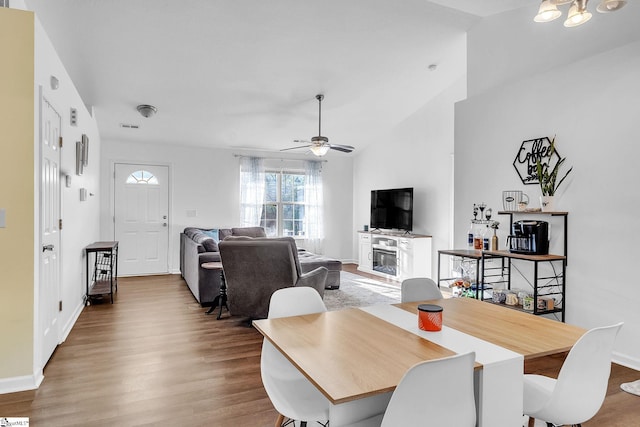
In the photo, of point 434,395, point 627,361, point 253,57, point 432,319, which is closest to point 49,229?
point 253,57

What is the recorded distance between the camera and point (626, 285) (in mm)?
2951

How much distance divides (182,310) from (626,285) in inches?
169

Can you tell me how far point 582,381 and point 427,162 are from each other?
5154 millimetres

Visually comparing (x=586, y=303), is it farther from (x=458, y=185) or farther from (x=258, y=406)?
(x=258, y=406)

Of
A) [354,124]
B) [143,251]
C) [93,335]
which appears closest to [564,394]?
[93,335]

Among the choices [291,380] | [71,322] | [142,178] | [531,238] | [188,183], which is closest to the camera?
[291,380]

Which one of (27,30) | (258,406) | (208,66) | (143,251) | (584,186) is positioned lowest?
(258,406)

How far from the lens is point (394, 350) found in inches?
58.8

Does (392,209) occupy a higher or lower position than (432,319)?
higher

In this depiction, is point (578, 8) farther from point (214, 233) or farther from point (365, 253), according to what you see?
point (214, 233)

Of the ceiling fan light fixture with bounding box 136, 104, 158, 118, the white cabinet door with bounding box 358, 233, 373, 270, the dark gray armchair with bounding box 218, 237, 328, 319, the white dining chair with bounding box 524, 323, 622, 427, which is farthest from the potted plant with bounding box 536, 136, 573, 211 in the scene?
the ceiling fan light fixture with bounding box 136, 104, 158, 118

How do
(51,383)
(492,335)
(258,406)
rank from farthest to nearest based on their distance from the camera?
(51,383) → (258,406) → (492,335)

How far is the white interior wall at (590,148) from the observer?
2932mm

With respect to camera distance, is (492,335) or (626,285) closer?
(492,335)
